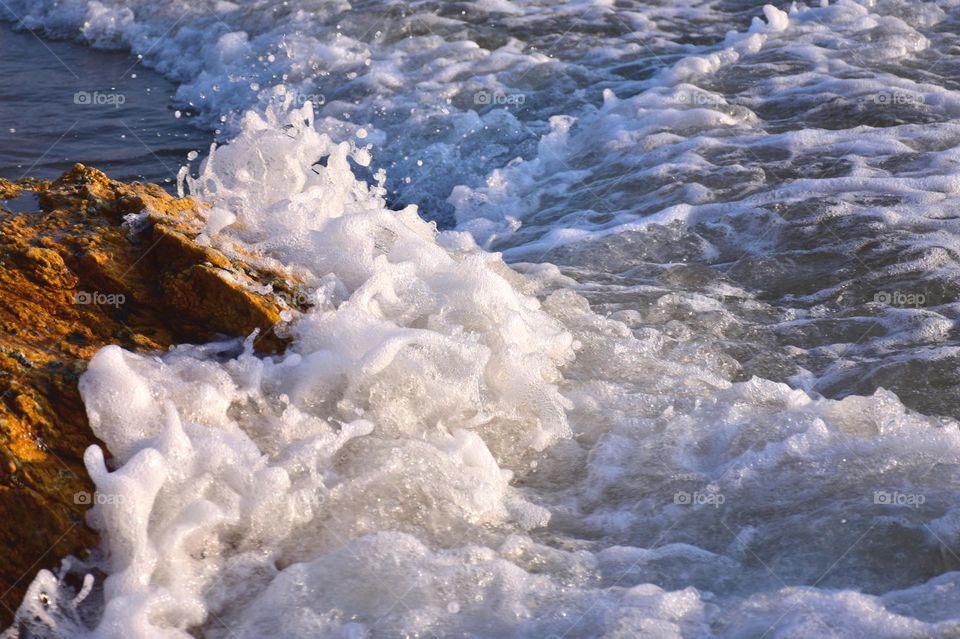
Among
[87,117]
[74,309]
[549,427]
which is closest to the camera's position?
[74,309]

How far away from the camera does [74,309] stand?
3.74 m

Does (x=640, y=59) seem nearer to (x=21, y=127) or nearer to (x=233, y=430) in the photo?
(x=21, y=127)

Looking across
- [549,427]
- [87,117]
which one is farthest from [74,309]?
[87,117]

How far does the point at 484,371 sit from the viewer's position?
13.4 ft

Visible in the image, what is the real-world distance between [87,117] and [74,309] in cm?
506

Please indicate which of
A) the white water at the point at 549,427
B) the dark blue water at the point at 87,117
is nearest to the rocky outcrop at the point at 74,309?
the white water at the point at 549,427

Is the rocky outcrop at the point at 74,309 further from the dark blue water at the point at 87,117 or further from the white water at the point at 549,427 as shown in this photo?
the dark blue water at the point at 87,117

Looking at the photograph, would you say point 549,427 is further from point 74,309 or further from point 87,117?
point 87,117

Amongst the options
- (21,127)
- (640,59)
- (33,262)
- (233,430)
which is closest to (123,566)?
(233,430)

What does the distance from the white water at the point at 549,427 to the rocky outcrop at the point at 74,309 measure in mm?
104

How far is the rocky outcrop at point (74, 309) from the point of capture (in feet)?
10.00

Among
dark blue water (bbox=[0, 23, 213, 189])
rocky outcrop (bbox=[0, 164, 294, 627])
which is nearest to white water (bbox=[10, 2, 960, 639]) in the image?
rocky outcrop (bbox=[0, 164, 294, 627])

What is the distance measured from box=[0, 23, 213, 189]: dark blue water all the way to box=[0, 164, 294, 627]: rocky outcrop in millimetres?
2696

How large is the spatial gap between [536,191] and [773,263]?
6.92 feet
